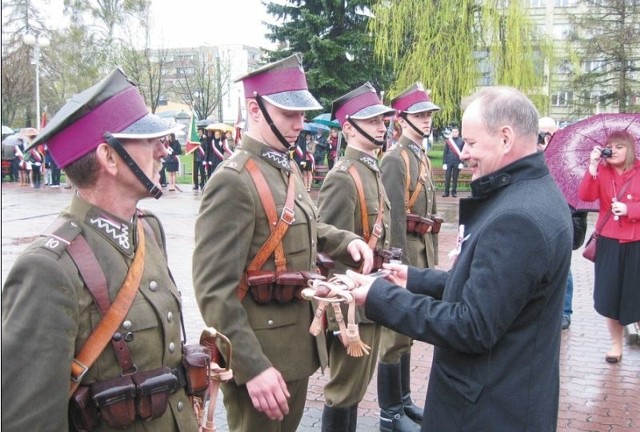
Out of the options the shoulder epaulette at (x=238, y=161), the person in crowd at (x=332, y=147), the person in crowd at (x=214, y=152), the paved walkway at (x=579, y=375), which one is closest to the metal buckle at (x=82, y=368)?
the shoulder epaulette at (x=238, y=161)

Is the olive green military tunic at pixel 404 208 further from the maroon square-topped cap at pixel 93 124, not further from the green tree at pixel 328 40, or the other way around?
the green tree at pixel 328 40

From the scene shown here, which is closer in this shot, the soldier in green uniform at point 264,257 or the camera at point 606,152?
the soldier in green uniform at point 264,257

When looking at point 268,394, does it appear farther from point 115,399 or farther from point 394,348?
point 394,348

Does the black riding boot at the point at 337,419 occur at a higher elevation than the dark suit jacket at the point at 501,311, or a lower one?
lower

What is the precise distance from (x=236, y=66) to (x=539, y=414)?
56.9m

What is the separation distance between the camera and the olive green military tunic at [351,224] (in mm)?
4207

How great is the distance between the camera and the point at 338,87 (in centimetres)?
2873

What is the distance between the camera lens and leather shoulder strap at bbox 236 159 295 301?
3.13m

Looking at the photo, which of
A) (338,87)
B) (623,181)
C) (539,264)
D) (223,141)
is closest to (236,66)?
(338,87)

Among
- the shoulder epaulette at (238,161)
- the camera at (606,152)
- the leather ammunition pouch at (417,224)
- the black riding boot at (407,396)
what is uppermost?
the shoulder epaulette at (238,161)

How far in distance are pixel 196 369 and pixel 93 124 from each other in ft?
3.22

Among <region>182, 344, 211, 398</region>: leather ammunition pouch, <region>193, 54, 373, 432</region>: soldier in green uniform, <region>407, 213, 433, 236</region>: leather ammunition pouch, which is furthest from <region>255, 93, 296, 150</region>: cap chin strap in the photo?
<region>407, 213, 433, 236</region>: leather ammunition pouch

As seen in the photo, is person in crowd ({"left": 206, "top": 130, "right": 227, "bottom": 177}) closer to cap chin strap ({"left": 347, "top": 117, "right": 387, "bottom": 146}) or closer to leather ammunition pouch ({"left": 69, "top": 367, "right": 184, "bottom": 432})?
cap chin strap ({"left": 347, "top": 117, "right": 387, "bottom": 146})

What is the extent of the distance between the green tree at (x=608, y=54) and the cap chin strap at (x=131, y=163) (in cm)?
3803
